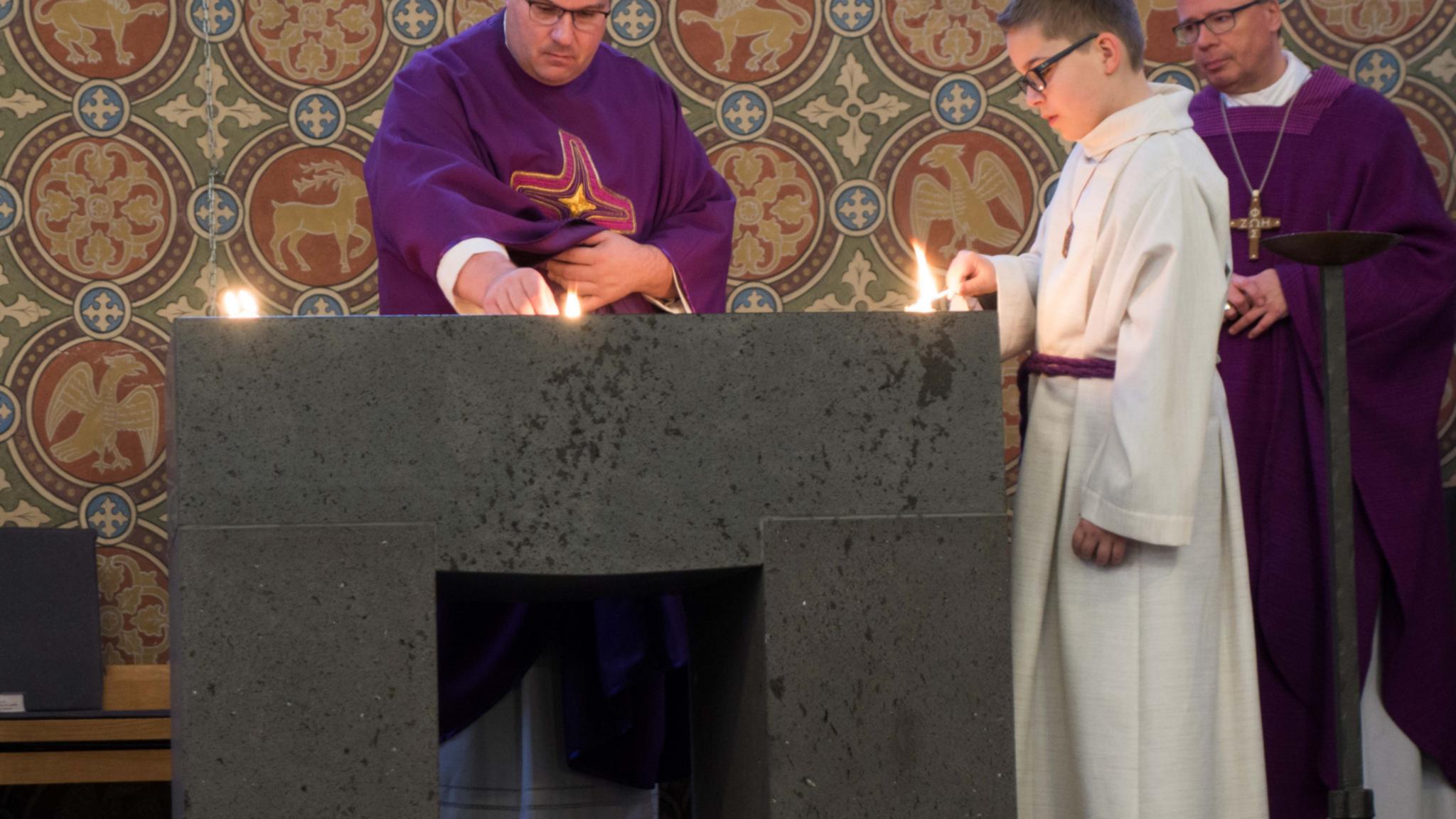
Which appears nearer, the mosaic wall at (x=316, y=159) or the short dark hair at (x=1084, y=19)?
the short dark hair at (x=1084, y=19)

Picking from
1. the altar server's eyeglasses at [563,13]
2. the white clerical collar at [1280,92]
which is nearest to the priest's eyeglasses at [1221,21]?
the white clerical collar at [1280,92]

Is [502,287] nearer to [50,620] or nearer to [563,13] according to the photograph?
[563,13]

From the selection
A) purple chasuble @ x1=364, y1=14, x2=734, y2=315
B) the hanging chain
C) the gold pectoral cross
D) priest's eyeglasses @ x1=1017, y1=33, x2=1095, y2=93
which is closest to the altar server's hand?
priest's eyeglasses @ x1=1017, y1=33, x2=1095, y2=93

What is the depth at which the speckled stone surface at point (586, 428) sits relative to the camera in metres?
1.94

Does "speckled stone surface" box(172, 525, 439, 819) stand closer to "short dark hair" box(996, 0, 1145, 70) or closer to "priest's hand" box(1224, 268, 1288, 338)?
"short dark hair" box(996, 0, 1145, 70)

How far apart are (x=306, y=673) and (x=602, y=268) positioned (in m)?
0.96

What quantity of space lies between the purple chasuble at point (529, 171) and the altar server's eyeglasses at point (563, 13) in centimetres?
16

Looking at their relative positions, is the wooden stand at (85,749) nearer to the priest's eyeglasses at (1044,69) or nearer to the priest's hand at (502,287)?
the priest's hand at (502,287)

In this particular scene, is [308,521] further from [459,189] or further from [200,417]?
[459,189]

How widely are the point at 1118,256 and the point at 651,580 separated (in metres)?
1.02

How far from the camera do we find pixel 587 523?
197 centimetres

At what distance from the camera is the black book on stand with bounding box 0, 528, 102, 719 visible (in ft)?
12.2

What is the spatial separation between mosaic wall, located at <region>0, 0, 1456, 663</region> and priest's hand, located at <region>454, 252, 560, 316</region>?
1.62 metres

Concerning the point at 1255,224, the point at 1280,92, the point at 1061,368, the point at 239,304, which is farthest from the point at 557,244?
the point at 1280,92
